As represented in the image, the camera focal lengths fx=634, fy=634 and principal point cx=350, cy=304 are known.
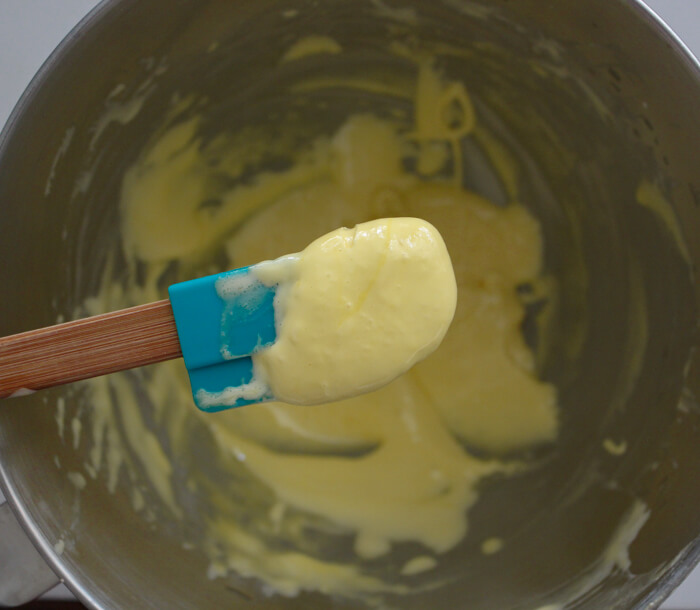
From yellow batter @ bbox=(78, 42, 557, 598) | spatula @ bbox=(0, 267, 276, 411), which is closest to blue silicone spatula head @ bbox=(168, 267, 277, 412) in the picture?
spatula @ bbox=(0, 267, 276, 411)

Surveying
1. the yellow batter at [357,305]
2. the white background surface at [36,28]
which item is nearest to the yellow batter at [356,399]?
the white background surface at [36,28]

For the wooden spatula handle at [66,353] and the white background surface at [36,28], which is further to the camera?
the white background surface at [36,28]

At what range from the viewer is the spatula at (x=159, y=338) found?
29.1 inches

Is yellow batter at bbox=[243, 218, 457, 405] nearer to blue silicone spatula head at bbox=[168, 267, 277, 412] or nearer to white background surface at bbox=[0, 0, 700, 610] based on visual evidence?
blue silicone spatula head at bbox=[168, 267, 277, 412]

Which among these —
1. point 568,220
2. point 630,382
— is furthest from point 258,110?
point 630,382

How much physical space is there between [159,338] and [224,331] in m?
0.08

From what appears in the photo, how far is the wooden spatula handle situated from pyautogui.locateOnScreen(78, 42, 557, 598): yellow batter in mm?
292

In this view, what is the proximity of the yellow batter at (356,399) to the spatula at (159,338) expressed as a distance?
0.29 metres

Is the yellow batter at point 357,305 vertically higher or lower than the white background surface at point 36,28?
lower

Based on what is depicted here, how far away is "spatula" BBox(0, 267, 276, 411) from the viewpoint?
0.74 meters

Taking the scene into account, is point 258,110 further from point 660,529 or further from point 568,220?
point 660,529

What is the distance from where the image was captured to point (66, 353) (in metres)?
0.74

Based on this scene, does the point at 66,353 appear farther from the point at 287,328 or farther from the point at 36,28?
the point at 36,28

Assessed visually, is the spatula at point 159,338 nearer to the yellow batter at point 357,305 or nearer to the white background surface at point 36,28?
the yellow batter at point 357,305
